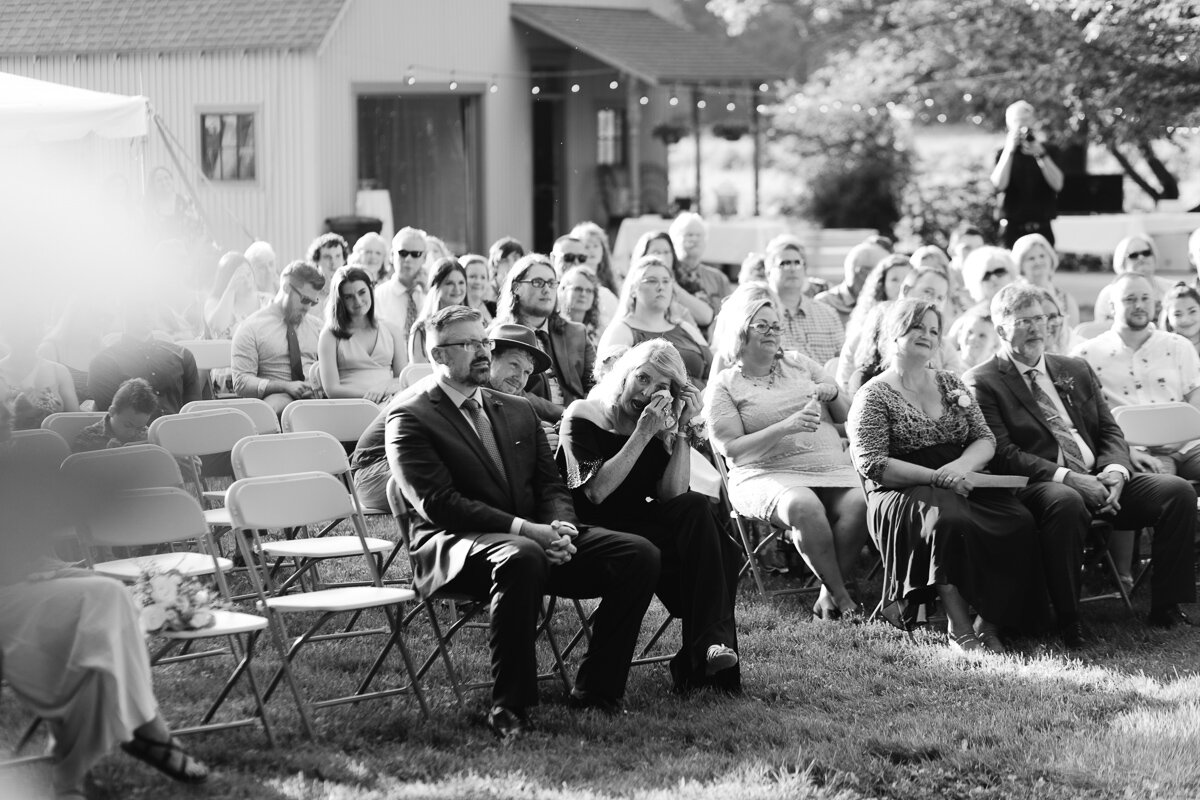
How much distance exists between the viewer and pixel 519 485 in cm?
595

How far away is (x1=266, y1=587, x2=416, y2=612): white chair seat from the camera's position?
5.31 metres

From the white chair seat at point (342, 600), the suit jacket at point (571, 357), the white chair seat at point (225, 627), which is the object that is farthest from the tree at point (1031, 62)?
the white chair seat at point (225, 627)

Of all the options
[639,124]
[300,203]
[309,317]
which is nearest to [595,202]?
[639,124]

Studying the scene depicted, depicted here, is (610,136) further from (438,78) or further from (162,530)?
(162,530)

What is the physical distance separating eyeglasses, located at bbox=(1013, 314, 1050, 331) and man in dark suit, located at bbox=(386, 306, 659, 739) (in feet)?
8.15

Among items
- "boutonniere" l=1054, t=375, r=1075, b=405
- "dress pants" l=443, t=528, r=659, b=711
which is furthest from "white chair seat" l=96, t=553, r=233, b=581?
"boutonniere" l=1054, t=375, r=1075, b=405

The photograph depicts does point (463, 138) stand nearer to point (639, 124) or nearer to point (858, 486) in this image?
point (639, 124)

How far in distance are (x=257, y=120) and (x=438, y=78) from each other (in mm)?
2930

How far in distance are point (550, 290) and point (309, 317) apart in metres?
1.99

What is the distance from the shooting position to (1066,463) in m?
7.36

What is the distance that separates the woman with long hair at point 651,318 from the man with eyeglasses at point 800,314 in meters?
0.77

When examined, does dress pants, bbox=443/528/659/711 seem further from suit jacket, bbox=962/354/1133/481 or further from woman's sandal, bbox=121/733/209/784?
suit jacket, bbox=962/354/1133/481

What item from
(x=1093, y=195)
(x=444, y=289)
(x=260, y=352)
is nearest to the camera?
(x=444, y=289)

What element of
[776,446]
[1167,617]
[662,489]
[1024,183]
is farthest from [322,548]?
[1024,183]
